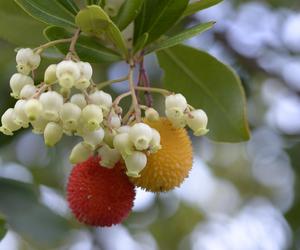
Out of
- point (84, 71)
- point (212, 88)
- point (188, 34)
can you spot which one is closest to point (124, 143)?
point (84, 71)

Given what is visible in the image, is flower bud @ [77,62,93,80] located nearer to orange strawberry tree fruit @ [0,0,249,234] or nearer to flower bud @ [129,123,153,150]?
orange strawberry tree fruit @ [0,0,249,234]

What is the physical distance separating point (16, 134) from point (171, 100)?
106cm

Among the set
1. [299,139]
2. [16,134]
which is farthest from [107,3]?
[299,139]

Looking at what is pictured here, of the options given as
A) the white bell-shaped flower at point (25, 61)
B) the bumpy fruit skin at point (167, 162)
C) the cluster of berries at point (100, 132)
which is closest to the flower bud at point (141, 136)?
the cluster of berries at point (100, 132)

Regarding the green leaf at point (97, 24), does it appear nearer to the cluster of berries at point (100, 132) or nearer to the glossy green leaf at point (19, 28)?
the cluster of berries at point (100, 132)

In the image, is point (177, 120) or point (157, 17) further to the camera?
point (157, 17)

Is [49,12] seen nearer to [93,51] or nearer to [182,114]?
[93,51]

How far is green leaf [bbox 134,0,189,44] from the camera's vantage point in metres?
1.37

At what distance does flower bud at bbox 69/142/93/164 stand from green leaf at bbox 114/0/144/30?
256 millimetres

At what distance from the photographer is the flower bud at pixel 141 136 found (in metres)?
1.15

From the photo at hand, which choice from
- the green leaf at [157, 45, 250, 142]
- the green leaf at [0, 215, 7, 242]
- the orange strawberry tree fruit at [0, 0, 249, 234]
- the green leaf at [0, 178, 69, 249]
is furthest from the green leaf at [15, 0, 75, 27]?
the green leaf at [0, 178, 69, 249]

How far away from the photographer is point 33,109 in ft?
3.59

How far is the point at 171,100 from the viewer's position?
1.23 metres

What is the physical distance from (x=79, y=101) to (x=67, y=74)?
6cm
